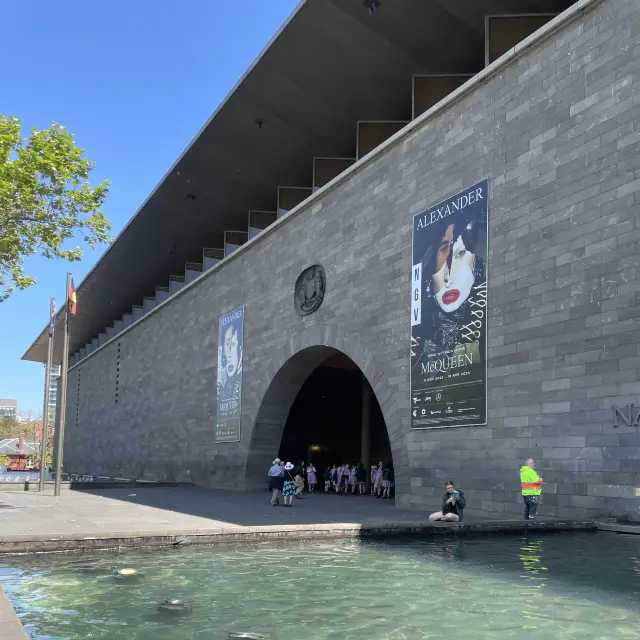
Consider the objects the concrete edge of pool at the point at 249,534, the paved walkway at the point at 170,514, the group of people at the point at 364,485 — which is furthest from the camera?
the group of people at the point at 364,485

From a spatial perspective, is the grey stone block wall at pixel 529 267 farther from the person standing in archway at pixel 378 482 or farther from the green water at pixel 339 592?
the person standing in archway at pixel 378 482

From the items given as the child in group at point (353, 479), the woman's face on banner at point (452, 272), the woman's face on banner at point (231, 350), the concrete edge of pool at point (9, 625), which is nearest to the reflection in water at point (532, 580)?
the concrete edge of pool at point (9, 625)

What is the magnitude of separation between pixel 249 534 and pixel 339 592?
140 inches

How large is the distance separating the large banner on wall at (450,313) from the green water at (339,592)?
6.38m

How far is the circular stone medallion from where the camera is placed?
2348 centimetres

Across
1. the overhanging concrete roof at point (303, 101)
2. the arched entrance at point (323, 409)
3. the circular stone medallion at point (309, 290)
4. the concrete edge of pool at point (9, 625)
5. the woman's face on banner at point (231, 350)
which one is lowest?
the concrete edge of pool at point (9, 625)

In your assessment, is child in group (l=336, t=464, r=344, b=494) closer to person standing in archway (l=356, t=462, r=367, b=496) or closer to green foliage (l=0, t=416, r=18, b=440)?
person standing in archway (l=356, t=462, r=367, b=496)

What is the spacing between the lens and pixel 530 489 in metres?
13.5

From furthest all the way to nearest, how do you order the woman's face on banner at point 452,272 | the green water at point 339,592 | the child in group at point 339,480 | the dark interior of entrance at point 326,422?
the dark interior of entrance at point 326,422 → the child in group at point 339,480 → the woman's face on banner at point 452,272 → the green water at point 339,592

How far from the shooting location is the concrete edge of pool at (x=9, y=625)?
15.6 feet

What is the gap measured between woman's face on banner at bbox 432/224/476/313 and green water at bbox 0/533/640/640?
299 inches

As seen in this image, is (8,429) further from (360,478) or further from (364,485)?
(360,478)

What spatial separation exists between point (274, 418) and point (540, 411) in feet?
45.1

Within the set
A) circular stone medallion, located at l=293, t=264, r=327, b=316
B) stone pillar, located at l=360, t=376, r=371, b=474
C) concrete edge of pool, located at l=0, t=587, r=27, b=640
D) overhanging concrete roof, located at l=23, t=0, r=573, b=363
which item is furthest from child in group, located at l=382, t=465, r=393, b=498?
concrete edge of pool, located at l=0, t=587, r=27, b=640
